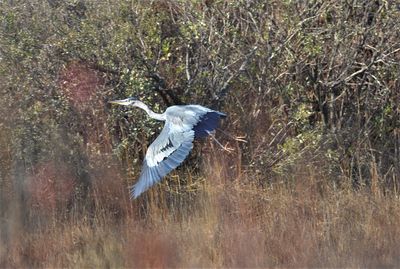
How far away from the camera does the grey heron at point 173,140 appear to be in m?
7.41

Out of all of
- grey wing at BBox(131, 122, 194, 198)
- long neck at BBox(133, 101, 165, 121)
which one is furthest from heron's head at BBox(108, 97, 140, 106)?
grey wing at BBox(131, 122, 194, 198)

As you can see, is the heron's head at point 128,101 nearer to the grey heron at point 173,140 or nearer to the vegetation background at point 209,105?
the grey heron at point 173,140

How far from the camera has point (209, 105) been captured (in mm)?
8742

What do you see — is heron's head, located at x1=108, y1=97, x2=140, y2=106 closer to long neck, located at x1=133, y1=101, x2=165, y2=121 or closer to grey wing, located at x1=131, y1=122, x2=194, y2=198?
long neck, located at x1=133, y1=101, x2=165, y2=121

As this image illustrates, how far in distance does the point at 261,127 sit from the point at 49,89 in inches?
82.7

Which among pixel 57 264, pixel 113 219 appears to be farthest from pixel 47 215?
pixel 57 264

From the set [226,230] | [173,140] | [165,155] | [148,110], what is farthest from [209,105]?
[226,230]

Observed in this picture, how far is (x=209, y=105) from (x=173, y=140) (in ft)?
4.24

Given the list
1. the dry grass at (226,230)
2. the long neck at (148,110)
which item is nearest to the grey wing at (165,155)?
the long neck at (148,110)

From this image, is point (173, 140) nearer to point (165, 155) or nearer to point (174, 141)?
point (174, 141)

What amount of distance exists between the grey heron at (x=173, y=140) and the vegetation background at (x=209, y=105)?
48 cm

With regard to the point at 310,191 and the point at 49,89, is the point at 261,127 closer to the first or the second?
the point at 310,191

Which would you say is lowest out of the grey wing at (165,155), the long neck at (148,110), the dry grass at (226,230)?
the dry grass at (226,230)

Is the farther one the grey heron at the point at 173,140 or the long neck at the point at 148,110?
the long neck at the point at 148,110
